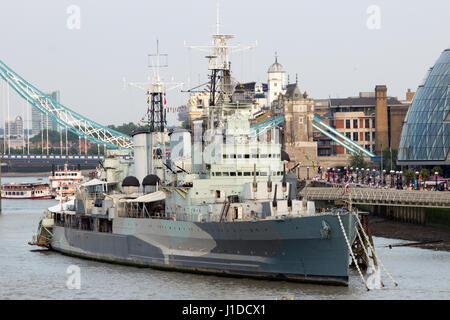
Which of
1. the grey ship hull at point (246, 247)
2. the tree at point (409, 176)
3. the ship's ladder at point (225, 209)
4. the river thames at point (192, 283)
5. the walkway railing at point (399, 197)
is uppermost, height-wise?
the tree at point (409, 176)

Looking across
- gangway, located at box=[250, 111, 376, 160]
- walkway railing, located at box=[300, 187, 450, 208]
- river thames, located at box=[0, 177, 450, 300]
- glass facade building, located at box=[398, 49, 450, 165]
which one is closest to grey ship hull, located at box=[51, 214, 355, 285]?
river thames, located at box=[0, 177, 450, 300]

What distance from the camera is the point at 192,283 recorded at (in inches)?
1804

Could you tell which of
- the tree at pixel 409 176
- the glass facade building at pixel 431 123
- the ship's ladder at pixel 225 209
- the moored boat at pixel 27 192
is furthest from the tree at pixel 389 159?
the ship's ladder at pixel 225 209

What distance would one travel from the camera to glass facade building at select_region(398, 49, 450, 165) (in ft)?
344

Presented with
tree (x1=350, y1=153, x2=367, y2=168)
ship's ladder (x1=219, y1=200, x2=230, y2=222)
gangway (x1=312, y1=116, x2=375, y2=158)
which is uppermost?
gangway (x1=312, y1=116, x2=375, y2=158)

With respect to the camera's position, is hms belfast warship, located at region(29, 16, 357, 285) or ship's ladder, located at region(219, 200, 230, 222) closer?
hms belfast warship, located at region(29, 16, 357, 285)

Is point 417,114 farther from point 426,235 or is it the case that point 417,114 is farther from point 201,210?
point 201,210

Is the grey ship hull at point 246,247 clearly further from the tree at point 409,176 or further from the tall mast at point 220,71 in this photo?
the tree at point 409,176

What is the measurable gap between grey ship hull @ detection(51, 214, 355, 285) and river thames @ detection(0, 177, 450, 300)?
54 cm

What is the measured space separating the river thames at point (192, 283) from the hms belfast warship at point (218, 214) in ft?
2.71

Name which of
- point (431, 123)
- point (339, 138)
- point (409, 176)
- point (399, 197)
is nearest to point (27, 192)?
point (339, 138)

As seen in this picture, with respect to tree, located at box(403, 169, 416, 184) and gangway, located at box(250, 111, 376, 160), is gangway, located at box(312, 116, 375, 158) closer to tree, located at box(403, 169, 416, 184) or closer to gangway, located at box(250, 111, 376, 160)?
gangway, located at box(250, 111, 376, 160)

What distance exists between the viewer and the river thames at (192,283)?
42.0 meters

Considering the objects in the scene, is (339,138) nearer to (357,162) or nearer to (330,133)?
(330,133)
